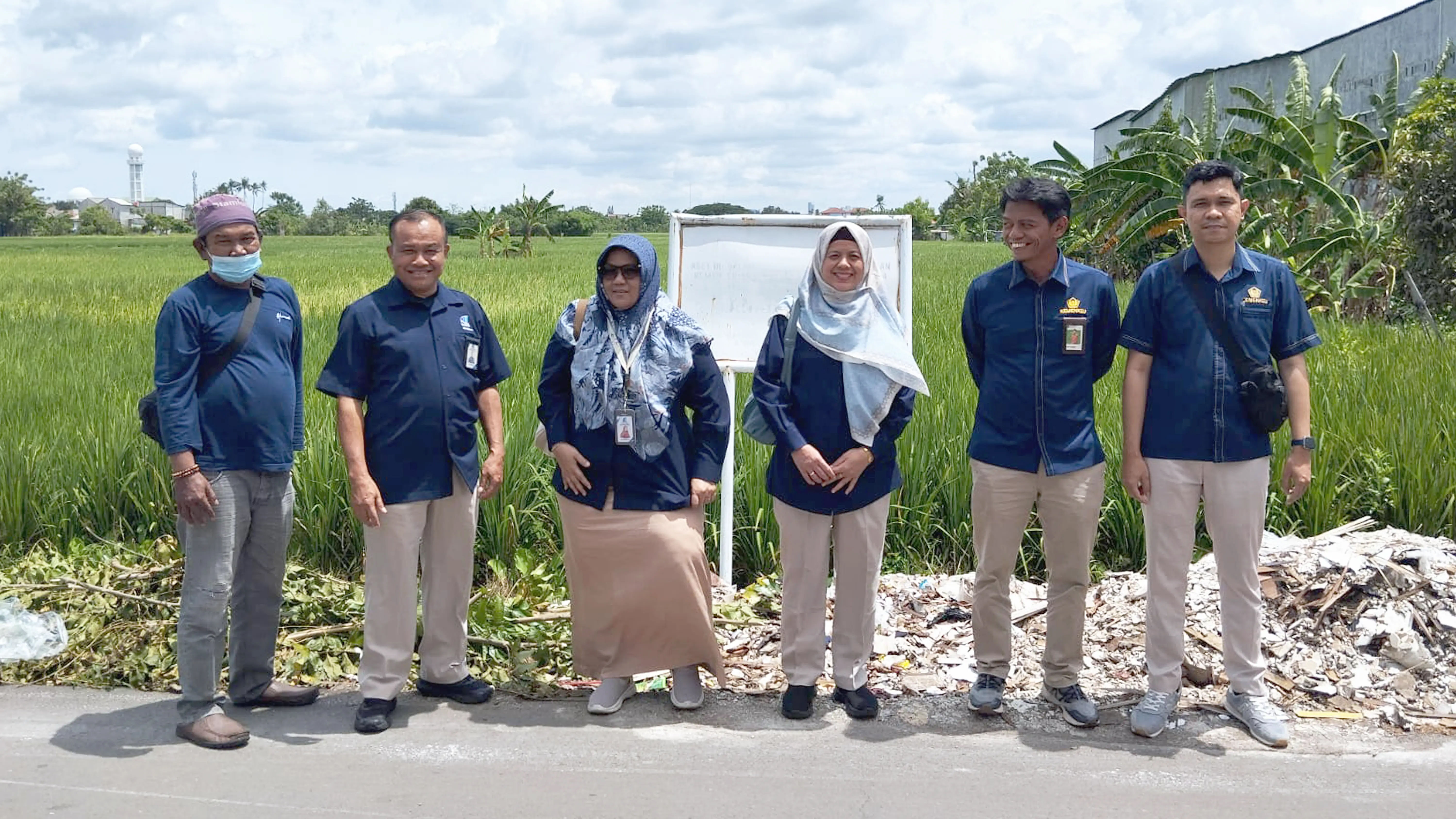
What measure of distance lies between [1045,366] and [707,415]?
1.08 meters

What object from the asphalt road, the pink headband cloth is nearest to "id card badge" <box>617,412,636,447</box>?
the asphalt road

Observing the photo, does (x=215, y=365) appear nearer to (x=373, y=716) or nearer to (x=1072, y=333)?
(x=373, y=716)

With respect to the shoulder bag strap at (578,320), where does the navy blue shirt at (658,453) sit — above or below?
below

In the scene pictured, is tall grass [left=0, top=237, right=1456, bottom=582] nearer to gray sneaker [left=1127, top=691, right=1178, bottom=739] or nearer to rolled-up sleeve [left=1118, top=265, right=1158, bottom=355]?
gray sneaker [left=1127, top=691, right=1178, bottom=739]

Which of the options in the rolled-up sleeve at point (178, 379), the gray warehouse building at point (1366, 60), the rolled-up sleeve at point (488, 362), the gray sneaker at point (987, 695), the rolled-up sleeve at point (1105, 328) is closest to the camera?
the rolled-up sleeve at point (178, 379)

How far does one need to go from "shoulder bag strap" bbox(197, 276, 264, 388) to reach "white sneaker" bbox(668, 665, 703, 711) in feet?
5.62

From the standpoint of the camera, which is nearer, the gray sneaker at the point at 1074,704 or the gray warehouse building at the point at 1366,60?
the gray sneaker at the point at 1074,704

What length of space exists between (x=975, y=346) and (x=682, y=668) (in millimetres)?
1435

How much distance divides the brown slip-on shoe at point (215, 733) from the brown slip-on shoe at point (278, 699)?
0.29m

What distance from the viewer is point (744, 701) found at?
161 inches

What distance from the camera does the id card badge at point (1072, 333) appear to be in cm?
374

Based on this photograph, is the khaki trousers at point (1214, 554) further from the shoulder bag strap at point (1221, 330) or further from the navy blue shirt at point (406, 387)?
the navy blue shirt at point (406, 387)

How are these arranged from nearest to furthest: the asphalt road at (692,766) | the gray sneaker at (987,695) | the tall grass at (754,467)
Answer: the asphalt road at (692,766) < the gray sneaker at (987,695) < the tall grass at (754,467)

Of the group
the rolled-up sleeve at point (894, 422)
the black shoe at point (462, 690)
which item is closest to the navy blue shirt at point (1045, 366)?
the rolled-up sleeve at point (894, 422)
